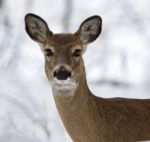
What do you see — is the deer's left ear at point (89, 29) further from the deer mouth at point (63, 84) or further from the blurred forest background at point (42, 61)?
the blurred forest background at point (42, 61)

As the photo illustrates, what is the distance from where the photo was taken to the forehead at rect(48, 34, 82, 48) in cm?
649

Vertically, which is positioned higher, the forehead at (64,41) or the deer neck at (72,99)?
the forehead at (64,41)

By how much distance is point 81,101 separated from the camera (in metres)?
6.62

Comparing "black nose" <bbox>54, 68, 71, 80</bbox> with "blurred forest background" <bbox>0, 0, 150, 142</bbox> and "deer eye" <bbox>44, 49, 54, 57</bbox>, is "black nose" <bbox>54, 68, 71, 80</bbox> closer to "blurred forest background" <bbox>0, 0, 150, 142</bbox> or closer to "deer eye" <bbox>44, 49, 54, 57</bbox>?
"deer eye" <bbox>44, 49, 54, 57</bbox>

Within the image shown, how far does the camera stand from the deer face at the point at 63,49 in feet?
20.6

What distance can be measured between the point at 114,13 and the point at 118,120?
→ 15.2 feet

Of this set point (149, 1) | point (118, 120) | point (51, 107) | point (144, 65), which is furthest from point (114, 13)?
point (118, 120)

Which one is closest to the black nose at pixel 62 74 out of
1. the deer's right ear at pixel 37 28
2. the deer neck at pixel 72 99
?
the deer neck at pixel 72 99

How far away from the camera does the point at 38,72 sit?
34.4 feet

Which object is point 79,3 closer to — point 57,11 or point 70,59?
point 57,11

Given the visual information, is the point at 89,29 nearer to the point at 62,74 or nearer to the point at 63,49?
the point at 63,49

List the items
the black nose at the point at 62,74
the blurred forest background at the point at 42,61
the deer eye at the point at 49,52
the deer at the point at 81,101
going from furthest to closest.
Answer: the blurred forest background at the point at 42,61
the deer eye at the point at 49,52
the deer at the point at 81,101
the black nose at the point at 62,74

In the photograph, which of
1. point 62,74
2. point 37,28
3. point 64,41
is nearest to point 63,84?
point 62,74

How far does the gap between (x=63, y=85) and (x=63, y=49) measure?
313 millimetres
